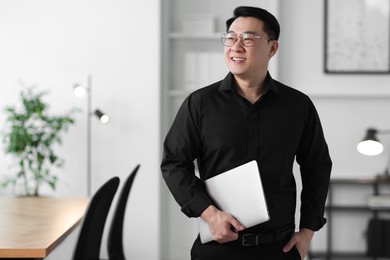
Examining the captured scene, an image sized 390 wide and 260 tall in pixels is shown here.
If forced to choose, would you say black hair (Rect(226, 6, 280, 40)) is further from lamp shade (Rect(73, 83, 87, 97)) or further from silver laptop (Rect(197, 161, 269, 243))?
lamp shade (Rect(73, 83, 87, 97))

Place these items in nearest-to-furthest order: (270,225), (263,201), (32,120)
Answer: (263,201) < (270,225) < (32,120)

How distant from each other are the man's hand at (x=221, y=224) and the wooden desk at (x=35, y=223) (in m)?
0.73

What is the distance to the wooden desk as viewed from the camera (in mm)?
2295

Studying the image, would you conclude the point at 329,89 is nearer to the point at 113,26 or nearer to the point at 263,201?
the point at 113,26

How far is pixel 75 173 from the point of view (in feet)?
14.3

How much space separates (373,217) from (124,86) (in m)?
1.97

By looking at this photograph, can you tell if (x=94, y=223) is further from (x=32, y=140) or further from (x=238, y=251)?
(x=32, y=140)

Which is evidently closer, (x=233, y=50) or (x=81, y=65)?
(x=233, y=50)

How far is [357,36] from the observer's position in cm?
448

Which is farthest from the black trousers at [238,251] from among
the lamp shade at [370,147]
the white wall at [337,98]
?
the white wall at [337,98]

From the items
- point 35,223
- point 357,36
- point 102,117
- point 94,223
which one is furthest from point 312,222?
point 357,36

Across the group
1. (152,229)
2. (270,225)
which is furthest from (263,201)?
(152,229)

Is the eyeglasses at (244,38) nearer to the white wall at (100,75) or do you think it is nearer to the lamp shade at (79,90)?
the lamp shade at (79,90)

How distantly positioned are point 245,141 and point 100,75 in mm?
2498
